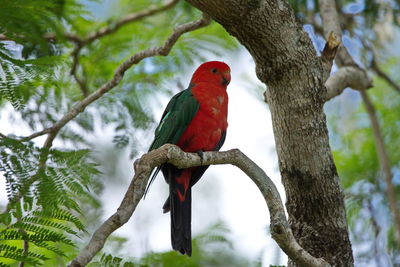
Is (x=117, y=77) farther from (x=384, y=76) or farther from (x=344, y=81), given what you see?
(x=384, y=76)

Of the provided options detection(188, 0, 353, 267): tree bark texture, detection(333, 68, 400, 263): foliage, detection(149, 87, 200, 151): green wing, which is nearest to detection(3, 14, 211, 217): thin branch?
detection(149, 87, 200, 151): green wing

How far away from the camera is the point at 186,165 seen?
130 inches

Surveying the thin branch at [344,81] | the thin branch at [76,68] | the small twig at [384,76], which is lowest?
the thin branch at [344,81]

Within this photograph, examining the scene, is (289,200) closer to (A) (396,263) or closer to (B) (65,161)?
(B) (65,161)

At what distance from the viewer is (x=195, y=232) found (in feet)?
16.9

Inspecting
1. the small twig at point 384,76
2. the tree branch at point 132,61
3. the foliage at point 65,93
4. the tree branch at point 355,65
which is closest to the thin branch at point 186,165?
the foliage at point 65,93

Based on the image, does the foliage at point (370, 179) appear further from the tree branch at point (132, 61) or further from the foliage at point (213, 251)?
the tree branch at point (132, 61)

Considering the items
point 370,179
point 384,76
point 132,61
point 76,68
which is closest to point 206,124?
point 132,61

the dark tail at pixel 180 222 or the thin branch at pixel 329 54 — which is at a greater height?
the thin branch at pixel 329 54

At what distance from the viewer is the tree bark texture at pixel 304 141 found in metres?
3.30

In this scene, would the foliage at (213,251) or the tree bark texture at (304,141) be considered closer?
the tree bark texture at (304,141)

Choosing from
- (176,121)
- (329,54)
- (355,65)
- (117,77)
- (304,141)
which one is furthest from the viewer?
(355,65)

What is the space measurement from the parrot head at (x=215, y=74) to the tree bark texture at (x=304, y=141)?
3.99ft

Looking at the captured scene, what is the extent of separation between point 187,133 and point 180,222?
0.65 metres
